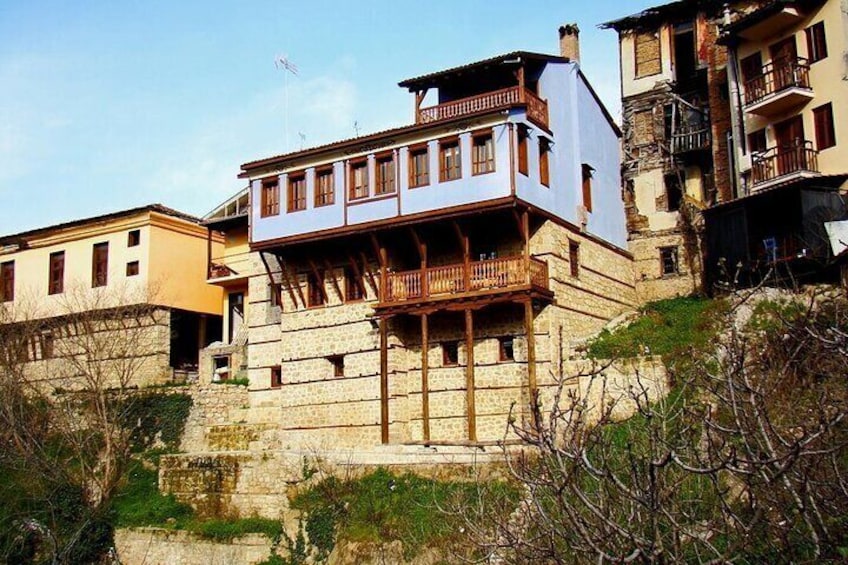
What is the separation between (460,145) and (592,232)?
17.6ft

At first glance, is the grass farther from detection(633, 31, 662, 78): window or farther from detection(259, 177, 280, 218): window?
detection(259, 177, 280, 218): window

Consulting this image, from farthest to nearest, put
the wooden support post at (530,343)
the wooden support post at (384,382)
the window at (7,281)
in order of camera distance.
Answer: the window at (7,281)
the wooden support post at (384,382)
the wooden support post at (530,343)

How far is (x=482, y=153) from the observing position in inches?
995

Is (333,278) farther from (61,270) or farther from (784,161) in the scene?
(61,270)

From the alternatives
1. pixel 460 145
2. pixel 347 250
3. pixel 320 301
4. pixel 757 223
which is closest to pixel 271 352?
pixel 320 301

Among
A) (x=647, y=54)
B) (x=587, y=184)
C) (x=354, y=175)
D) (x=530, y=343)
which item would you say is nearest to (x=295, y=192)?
(x=354, y=175)

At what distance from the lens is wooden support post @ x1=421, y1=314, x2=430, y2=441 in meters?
25.1

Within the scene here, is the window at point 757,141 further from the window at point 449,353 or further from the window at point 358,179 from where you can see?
the window at point 358,179

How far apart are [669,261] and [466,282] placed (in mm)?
8811

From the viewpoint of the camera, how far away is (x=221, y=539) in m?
23.9

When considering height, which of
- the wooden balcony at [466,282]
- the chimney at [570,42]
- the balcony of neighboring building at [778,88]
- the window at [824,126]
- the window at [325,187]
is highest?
the chimney at [570,42]

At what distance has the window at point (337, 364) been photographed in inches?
1094

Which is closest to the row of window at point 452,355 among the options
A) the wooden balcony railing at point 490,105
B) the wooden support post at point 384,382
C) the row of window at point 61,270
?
the wooden support post at point 384,382

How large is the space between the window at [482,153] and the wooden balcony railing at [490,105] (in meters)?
0.69
